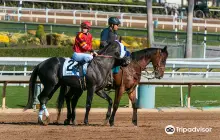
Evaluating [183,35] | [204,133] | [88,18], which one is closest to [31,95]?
[204,133]

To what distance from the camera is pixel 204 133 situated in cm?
1232

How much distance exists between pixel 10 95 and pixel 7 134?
281 inches

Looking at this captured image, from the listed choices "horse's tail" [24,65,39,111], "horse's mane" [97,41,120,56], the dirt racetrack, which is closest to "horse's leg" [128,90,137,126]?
the dirt racetrack

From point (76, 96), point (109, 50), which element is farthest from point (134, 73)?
point (76, 96)

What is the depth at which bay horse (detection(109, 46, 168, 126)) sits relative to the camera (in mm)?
13688

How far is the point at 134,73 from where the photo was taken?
1389 cm

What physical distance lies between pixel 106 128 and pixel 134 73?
1561mm

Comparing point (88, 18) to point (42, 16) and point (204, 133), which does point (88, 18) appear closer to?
point (42, 16)

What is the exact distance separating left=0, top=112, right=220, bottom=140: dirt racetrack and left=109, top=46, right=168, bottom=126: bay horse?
0.49 m

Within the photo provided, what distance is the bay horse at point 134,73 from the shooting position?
539 inches

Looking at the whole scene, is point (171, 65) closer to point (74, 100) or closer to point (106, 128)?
point (74, 100)

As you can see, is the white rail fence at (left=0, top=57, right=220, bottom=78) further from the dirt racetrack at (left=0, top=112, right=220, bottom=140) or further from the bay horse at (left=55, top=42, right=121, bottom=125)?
the bay horse at (left=55, top=42, right=121, bottom=125)

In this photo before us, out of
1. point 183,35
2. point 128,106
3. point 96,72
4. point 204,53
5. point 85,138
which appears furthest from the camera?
point 183,35

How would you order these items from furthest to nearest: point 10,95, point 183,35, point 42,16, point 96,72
→ point 42,16 → point 183,35 → point 10,95 → point 96,72
